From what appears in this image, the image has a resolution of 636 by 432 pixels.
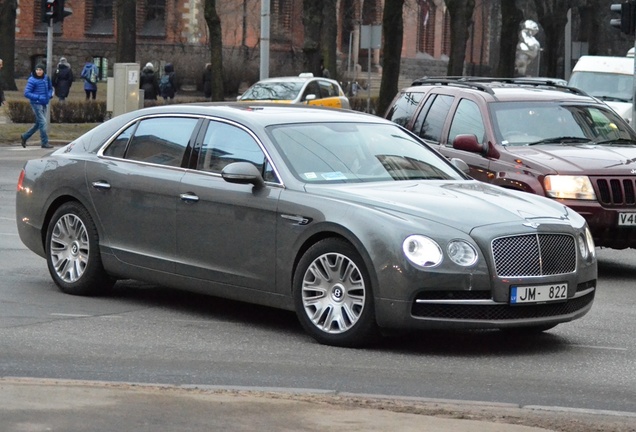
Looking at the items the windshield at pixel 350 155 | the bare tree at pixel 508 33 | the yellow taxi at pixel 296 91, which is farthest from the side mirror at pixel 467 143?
the bare tree at pixel 508 33

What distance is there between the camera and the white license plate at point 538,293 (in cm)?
859

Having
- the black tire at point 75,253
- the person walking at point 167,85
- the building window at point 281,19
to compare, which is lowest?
the person walking at point 167,85

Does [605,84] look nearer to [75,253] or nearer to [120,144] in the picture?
[120,144]

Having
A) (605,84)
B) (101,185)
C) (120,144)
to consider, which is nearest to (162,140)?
(120,144)

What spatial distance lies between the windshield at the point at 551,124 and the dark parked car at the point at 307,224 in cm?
393

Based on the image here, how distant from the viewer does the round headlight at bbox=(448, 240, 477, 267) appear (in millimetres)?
8469

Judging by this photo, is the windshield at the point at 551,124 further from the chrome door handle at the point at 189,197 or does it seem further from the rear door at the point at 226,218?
the chrome door handle at the point at 189,197

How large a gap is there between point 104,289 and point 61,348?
220 centimetres

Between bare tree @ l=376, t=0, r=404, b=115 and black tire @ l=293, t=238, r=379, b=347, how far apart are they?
1204 inches

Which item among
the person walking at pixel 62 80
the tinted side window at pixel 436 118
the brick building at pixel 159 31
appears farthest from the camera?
the brick building at pixel 159 31

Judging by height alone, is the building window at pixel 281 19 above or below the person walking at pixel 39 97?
above

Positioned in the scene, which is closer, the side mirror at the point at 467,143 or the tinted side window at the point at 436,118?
the side mirror at the point at 467,143

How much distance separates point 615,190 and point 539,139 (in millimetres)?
1296

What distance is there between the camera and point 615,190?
42.8 ft
